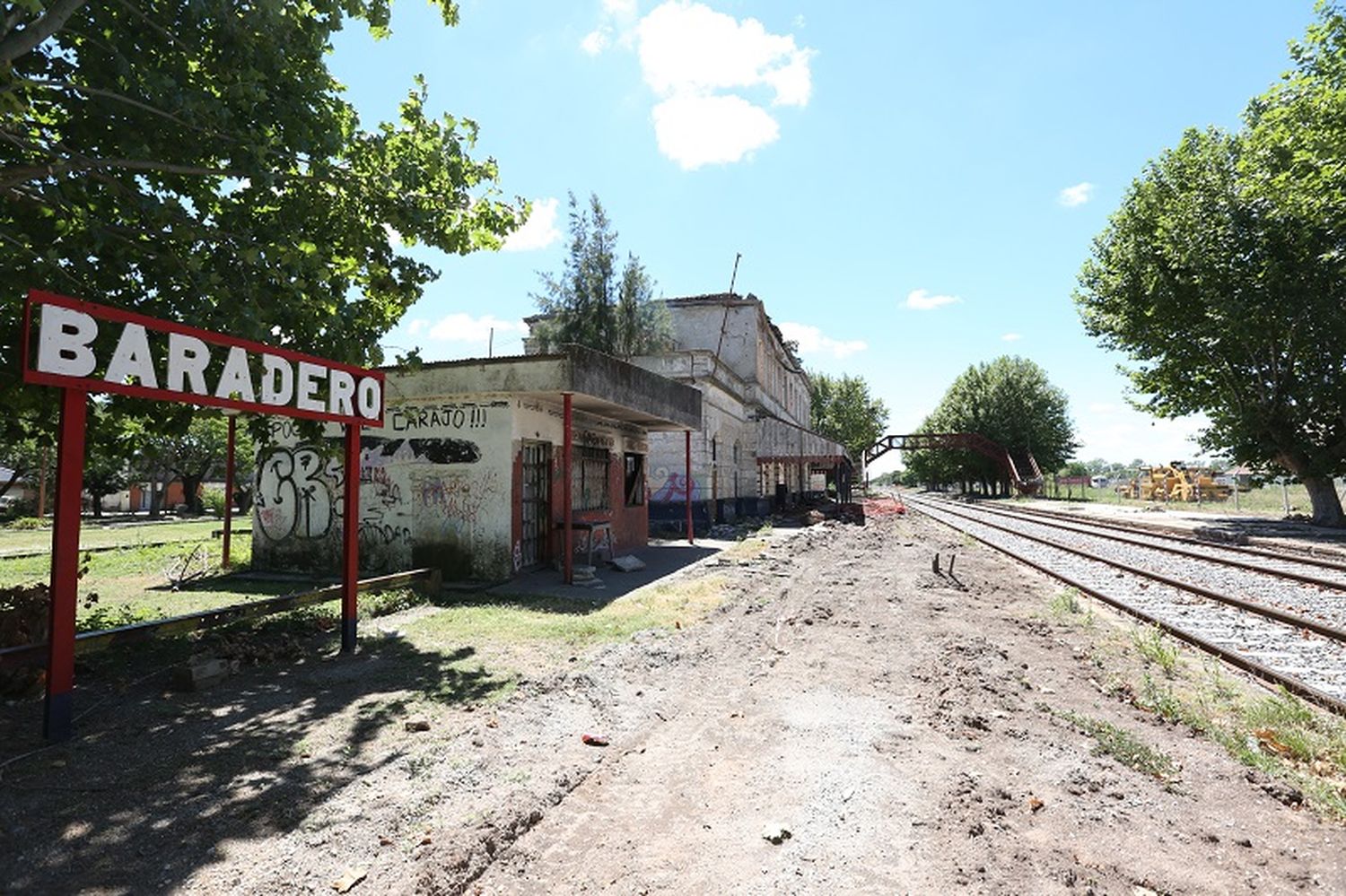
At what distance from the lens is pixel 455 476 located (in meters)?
11.7

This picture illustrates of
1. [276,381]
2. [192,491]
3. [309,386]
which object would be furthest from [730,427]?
[192,491]

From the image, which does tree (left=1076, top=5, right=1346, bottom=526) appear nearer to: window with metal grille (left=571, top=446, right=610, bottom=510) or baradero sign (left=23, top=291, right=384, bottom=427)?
window with metal grille (left=571, top=446, right=610, bottom=510)

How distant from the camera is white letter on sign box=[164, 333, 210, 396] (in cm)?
505

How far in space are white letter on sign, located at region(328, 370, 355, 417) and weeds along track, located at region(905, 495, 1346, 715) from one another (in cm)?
889

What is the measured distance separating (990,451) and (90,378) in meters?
61.1

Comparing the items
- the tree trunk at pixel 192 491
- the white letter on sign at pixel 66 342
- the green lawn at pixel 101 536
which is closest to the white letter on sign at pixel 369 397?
the white letter on sign at pixel 66 342

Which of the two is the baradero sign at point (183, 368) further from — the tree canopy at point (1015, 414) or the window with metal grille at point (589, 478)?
the tree canopy at point (1015, 414)

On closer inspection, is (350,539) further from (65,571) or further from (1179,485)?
(1179,485)

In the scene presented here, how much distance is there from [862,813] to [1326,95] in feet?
59.8

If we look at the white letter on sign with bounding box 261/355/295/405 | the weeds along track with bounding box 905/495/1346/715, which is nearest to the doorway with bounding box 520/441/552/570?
the white letter on sign with bounding box 261/355/295/405

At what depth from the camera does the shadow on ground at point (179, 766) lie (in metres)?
3.16

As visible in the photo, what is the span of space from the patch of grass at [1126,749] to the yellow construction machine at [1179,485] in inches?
1816

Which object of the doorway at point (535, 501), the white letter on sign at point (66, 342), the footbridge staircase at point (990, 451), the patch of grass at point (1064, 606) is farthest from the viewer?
the footbridge staircase at point (990, 451)

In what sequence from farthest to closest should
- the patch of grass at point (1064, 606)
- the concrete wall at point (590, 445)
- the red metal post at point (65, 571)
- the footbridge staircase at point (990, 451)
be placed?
the footbridge staircase at point (990, 451)
the concrete wall at point (590, 445)
the patch of grass at point (1064, 606)
the red metal post at point (65, 571)
